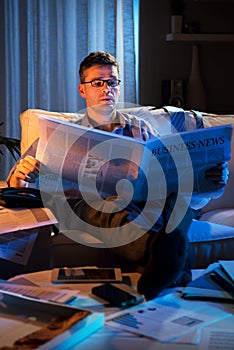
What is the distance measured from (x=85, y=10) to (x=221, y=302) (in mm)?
2425

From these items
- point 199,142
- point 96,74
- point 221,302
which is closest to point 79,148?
point 199,142

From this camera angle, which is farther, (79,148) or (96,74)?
(96,74)

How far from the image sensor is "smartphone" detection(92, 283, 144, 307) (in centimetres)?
133

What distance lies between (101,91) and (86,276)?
117 centimetres

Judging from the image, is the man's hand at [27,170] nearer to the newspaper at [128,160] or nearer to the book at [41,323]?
the newspaper at [128,160]

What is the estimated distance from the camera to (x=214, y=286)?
1434 mm

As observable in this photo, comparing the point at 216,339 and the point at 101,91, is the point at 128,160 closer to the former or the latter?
the point at 101,91

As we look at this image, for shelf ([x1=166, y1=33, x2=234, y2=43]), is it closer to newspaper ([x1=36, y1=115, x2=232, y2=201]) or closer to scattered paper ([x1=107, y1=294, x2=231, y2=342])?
newspaper ([x1=36, y1=115, x2=232, y2=201])

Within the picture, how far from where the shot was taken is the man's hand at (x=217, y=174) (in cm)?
200

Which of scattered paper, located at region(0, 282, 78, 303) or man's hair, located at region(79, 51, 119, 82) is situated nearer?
scattered paper, located at region(0, 282, 78, 303)

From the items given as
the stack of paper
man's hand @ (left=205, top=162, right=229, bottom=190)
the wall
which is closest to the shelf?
the wall

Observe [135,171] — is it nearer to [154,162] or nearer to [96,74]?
[154,162]

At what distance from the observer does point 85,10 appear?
134 inches

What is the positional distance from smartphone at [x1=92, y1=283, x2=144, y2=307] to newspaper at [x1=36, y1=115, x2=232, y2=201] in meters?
0.54
